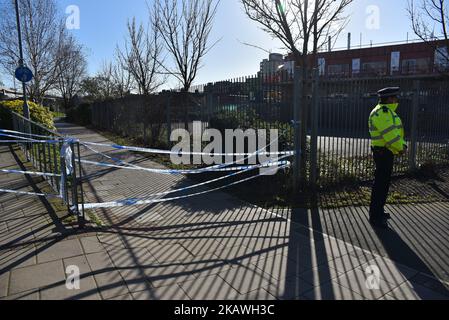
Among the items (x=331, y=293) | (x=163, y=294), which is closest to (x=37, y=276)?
(x=163, y=294)

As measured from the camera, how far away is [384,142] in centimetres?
494

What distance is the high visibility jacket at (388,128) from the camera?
484 cm

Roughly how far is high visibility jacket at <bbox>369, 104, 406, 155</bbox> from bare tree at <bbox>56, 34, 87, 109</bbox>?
21573 mm

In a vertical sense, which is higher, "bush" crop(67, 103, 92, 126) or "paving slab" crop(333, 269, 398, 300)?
"bush" crop(67, 103, 92, 126)

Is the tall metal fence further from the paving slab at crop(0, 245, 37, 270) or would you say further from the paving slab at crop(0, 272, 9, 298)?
the paving slab at crop(0, 272, 9, 298)

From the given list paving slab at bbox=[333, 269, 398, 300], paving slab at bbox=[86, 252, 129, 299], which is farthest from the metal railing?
paving slab at bbox=[333, 269, 398, 300]

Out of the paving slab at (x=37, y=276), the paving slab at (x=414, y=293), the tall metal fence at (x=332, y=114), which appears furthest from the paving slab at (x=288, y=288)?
the tall metal fence at (x=332, y=114)

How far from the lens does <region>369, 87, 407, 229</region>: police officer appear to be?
4855 mm

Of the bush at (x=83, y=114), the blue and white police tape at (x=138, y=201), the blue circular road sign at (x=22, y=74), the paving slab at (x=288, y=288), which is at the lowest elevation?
the paving slab at (x=288, y=288)

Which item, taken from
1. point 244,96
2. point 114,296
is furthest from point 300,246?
point 244,96

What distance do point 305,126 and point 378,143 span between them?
2556 mm

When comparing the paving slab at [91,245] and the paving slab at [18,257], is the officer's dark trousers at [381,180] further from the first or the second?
the paving slab at [18,257]

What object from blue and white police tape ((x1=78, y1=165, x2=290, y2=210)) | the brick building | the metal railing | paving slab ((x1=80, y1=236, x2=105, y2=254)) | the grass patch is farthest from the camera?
the brick building

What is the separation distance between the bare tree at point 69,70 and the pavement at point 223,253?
754 inches
